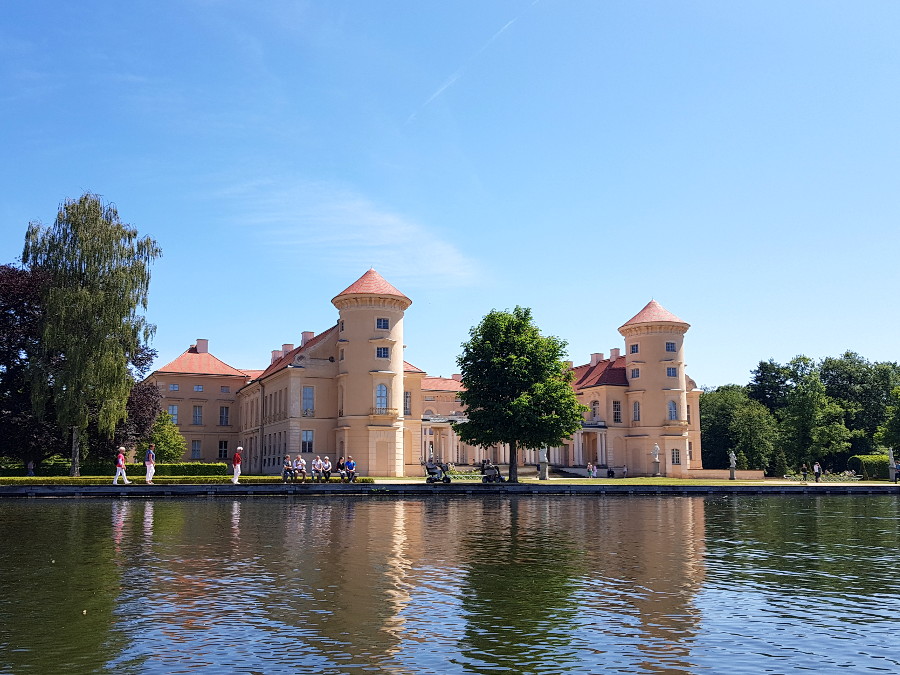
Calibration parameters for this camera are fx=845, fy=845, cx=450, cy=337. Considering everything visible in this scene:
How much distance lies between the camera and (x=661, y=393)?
78438 mm

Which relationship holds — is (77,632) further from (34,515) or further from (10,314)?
(10,314)

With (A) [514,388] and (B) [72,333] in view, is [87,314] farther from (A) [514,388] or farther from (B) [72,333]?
(A) [514,388]

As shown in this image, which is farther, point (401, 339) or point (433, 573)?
point (401, 339)

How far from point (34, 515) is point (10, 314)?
27706mm

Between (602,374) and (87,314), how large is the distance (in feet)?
163

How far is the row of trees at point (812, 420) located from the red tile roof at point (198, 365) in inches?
2055

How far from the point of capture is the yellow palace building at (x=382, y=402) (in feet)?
214

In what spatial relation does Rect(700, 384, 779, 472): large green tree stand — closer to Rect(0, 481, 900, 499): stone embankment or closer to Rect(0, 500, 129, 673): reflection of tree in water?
Rect(0, 481, 900, 499): stone embankment

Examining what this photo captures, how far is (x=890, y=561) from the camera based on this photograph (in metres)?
19.0

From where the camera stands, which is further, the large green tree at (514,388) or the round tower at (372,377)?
the round tower at (372,377)

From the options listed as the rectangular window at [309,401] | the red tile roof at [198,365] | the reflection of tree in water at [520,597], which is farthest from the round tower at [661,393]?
the reflection of tree in water at [520,597]

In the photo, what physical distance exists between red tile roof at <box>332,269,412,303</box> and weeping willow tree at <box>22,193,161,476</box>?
1717 centimetres

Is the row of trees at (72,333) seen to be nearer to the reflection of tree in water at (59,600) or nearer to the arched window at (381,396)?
the arched window at (381,396)

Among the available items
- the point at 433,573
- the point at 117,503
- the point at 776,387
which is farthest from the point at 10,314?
the point at 776,387
